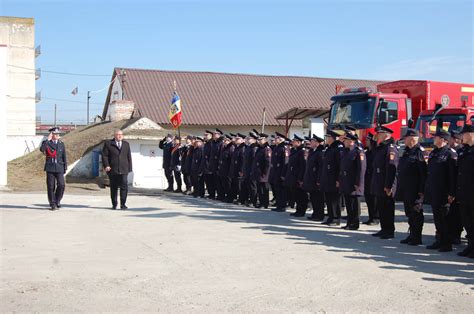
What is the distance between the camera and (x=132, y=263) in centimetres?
788

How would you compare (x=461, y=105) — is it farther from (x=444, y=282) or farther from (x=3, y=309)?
(x=3, y=309)

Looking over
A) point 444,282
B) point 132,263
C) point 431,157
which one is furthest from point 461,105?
point 132,263

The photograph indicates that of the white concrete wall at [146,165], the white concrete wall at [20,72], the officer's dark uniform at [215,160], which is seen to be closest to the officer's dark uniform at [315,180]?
the officer's dark uniform at [215,160]

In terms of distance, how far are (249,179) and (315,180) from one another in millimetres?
3325

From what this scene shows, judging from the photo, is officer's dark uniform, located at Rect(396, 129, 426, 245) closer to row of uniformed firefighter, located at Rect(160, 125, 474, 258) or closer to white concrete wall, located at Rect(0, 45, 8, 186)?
row of uniformed firefighter, located at Rect(160, 125, 474, 258)

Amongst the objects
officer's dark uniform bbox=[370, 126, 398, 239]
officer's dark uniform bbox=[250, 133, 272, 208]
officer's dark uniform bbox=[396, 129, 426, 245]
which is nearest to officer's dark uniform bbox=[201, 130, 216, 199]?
officer's dark uniform bbox=[250, 133, 272, 208]

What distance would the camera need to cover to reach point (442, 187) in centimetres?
955

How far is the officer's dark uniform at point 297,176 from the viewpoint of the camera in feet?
45.1

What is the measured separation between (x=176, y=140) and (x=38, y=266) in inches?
562

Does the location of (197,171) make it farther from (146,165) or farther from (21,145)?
(21,145)

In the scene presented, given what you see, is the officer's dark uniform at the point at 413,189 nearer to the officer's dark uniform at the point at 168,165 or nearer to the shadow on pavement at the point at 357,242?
the shadow on pavement at the point at 357,242

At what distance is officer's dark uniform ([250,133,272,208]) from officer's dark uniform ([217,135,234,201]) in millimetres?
1580

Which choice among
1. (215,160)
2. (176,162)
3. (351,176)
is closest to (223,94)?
(176,162)

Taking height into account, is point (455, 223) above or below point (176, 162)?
below
